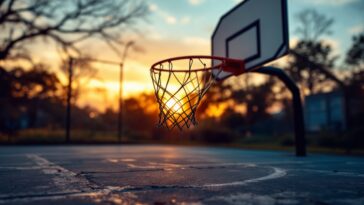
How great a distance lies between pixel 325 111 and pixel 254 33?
26.0 m

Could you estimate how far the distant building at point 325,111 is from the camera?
95.9 ft

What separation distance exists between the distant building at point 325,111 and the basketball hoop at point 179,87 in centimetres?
2353

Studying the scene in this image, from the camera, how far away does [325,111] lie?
31312 mm

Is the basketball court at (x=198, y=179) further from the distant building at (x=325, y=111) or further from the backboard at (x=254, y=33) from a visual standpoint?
the distant building at (x=325, y=111)

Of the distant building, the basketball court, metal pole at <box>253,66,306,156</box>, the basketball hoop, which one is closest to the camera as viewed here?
the basketball court

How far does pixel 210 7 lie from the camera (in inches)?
445

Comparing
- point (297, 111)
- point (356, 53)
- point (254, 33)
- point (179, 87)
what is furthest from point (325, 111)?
point (179, 87)

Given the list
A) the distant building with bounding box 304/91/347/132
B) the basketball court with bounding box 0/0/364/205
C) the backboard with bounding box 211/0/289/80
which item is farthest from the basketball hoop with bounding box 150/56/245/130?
the distant building with bounding box 304/91/347/132

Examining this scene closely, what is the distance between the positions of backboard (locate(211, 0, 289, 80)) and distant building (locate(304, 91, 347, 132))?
21.7 m

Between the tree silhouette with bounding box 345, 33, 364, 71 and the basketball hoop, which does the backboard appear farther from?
the tree silhouette with bounding box 345, 33, 364, 71

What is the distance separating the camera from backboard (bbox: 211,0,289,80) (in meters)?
7.88

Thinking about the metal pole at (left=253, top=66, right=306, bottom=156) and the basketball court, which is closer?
the basketball court

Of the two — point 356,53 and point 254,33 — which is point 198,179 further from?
point 356,53

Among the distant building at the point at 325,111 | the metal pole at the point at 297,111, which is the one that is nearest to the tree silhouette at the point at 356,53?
the distant building at the point at 325,111
